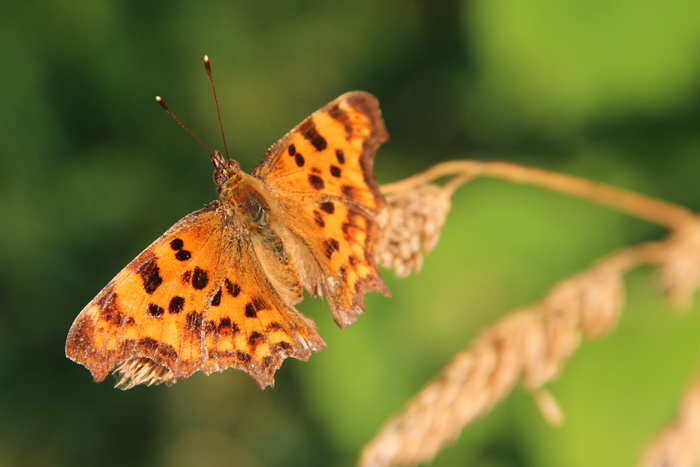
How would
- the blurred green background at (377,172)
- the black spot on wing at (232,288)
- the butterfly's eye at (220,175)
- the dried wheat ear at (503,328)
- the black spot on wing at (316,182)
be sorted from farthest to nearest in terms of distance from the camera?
the blurred green background at (377,172), the butterfly's eye at (220,175), the black spot on wing at (316,182), the black spot on wing at (232,288), the dried wheat ear at (503,328)

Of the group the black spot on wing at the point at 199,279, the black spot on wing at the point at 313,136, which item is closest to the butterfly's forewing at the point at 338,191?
the black spot on wing at the point at 313,136

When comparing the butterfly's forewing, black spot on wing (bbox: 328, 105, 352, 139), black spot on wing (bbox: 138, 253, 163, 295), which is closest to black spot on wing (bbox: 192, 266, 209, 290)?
black spot on wing (bbox: 138, 253, 163, 295)

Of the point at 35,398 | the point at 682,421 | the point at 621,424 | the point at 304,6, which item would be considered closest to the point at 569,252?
the point at 621,424

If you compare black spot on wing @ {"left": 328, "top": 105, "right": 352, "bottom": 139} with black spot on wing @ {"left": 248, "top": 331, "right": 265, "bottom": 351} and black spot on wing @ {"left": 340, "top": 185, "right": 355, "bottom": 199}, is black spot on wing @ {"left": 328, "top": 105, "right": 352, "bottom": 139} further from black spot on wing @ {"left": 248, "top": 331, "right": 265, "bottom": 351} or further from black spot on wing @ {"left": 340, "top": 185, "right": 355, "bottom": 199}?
black spot on wing @ {"left": 248, "top": 331, "right": 265, "bottom": 351}

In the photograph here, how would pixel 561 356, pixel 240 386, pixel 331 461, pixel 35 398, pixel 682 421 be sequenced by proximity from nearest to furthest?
pixel 682 421
pixel 561 356
pixel 331 461
pixel 35 398
pixel 240 386

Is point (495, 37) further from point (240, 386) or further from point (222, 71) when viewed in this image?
point (240, 386)

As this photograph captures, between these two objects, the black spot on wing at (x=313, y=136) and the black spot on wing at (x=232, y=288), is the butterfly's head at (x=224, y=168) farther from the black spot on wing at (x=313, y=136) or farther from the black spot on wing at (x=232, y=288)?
the black spot on wing at (x=232, y=288)

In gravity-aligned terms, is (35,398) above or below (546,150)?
above

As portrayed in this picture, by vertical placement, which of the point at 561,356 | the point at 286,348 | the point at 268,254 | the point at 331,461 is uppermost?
the point at 268,254
